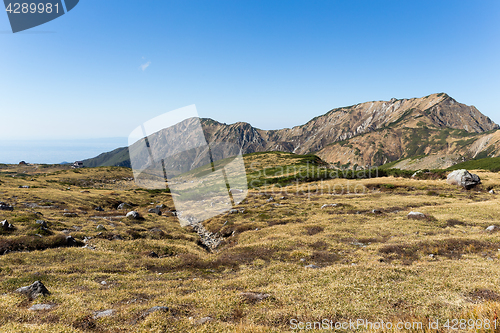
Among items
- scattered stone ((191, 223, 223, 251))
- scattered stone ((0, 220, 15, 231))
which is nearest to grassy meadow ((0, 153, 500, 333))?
scattered stone ((0, 220, 15, 231))

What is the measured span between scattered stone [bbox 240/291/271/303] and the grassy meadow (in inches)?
9.1

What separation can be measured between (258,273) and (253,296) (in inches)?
258

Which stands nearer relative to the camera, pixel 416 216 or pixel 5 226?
pixel 5 226

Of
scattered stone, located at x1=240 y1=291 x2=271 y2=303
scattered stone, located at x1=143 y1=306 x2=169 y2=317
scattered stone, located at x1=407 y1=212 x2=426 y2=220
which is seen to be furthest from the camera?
scattered stone, located at x1=407 y1=212 x2=426 y2=220

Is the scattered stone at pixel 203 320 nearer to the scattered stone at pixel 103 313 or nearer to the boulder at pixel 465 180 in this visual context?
the scattered stone at pixel 103 313

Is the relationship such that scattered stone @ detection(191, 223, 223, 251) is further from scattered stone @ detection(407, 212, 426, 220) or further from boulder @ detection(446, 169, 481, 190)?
boulder @ detection(446, 169, 481, 190)

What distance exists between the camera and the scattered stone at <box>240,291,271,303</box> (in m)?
→ 15.3

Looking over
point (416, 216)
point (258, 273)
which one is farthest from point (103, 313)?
point (416, 216)

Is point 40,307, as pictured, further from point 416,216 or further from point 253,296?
point 416,216

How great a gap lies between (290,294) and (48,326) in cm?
1358

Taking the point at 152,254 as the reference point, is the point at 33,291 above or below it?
above

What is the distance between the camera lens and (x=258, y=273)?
2219 centimetres

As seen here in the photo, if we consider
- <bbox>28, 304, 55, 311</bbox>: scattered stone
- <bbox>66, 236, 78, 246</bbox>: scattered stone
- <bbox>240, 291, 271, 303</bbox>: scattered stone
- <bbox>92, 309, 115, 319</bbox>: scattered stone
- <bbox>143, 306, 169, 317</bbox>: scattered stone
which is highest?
<bbox>28, 304, 55, 311</bbox>: scattered stone

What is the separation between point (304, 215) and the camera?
5362 cm
